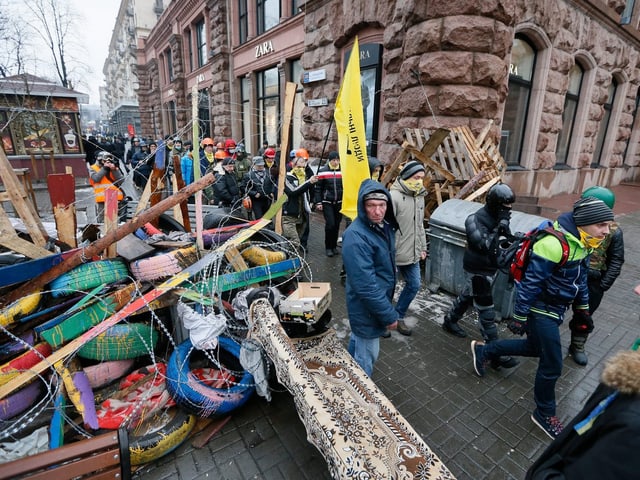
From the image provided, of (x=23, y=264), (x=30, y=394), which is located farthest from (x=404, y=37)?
(x=30, y=394)

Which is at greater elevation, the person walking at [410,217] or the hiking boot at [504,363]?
the person walking at [410,217]

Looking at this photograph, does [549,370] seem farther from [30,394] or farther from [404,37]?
[404,37]

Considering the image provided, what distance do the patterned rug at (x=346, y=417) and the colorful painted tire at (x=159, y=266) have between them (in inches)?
42.8

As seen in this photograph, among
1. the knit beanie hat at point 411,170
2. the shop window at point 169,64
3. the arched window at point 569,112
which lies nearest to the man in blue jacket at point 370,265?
the knit beanie hat at point 411,170

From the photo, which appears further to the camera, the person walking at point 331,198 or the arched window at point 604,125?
the arched window at point 604,125

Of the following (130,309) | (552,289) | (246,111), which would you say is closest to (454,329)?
(552,289)

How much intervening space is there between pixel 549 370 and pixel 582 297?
2.66 ft

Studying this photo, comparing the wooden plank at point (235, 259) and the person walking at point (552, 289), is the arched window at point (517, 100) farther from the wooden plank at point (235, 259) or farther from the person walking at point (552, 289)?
the wooden plank at point (235, 259)

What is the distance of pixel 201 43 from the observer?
2094 centimetres

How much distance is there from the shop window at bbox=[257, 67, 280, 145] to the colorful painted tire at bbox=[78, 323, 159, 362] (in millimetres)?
12506

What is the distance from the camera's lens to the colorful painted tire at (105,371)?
3.00m

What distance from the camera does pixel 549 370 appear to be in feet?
9.05

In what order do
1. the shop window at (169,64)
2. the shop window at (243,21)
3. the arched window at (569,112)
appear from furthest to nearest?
the shop window at (169,64)
the shop window at (243,21)
the arched window at (569,112)

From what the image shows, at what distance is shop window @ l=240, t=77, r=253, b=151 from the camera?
16.7 meters
